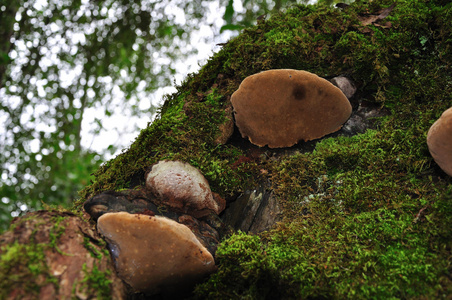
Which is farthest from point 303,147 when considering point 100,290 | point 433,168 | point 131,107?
point 131,107

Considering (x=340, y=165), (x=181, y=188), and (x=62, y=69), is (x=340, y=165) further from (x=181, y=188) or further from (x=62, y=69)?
(x=62, y=69)

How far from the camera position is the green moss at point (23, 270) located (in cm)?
114

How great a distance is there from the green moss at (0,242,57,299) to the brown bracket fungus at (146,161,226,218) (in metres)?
0.74

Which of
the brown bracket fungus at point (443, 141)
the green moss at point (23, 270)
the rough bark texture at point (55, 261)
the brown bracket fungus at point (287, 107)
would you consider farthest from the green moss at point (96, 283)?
the brown bracket fungus at point (443, 141)

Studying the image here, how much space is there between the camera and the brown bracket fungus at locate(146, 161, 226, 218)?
185 centimetres

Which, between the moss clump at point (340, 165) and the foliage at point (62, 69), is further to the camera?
the foliage at point (62, 69)

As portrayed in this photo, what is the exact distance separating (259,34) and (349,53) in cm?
84

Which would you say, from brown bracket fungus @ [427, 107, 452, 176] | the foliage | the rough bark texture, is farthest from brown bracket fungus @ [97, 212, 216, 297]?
the foliage

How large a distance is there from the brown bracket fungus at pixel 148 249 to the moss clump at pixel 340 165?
20 centimetres

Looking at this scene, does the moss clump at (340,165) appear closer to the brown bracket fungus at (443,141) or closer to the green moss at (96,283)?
the brown bracket fungus at (443,141)

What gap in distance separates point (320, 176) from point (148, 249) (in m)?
1.24

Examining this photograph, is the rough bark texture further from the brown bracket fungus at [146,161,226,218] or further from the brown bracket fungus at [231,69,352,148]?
the brown bracket fungus at [231,69,352,148]

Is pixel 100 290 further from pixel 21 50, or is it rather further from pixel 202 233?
pixel 21 50

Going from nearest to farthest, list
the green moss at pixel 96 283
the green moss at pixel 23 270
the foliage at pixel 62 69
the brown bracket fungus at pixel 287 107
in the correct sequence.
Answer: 1. the green moss at pixel 23 270
2. the green moss at pixel 96 283
3. the brown bracket fungus at pixel 287 107
4. the foliage at pixel 62 69
